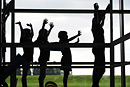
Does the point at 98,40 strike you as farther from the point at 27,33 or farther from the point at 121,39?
the point at 27,33

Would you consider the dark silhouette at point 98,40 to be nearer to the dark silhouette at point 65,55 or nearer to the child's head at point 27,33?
the dark silhouette at point 65,55

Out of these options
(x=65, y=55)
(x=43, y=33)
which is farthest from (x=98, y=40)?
(x=43, y=33)

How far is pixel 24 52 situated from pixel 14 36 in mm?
368

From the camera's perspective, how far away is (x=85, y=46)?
5430mm

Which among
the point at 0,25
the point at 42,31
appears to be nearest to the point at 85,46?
the point at 42,31

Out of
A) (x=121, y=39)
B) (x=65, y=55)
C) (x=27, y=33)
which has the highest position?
(x=27, y=33)

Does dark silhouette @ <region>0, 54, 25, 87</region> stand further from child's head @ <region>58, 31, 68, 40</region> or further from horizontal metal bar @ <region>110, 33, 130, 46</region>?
horizontal metal bar @ <region>110, 33, 130, 46</region>

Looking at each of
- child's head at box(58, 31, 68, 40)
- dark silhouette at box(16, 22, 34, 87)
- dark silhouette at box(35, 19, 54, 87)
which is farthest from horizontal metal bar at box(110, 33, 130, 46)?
dark silhouette at box(16, 22, 34, 87)

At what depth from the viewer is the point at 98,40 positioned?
5.81 meters

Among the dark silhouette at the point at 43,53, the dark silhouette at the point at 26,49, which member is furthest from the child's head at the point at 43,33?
the dark silhouette at the point at 26,49

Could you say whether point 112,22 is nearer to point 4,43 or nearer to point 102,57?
point 102,57

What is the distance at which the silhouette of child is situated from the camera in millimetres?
5742

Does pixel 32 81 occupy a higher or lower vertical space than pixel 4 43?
lower

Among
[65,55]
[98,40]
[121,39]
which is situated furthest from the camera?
[65,55]
